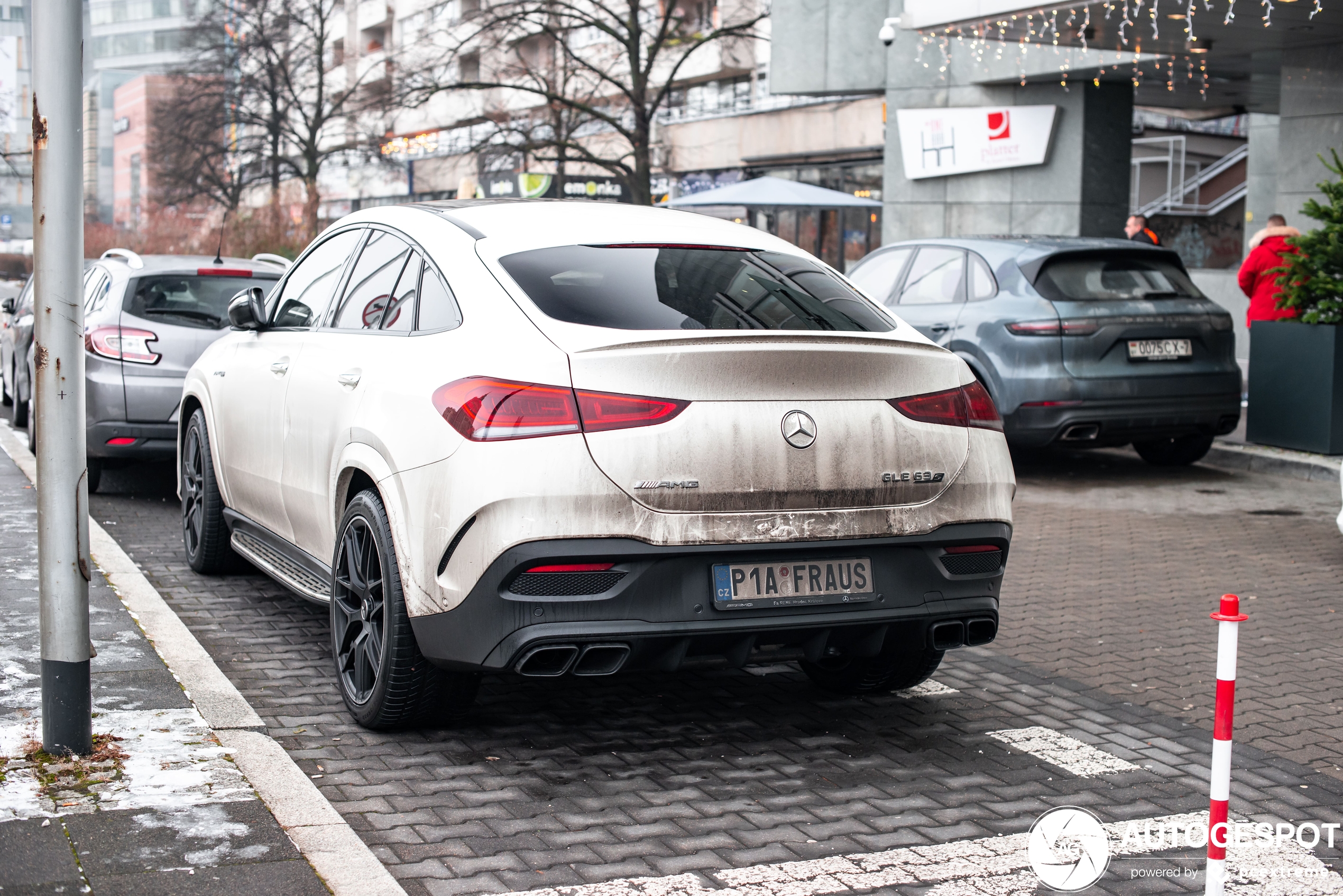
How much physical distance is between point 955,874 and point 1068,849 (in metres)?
0.38

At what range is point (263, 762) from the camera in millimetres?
4387

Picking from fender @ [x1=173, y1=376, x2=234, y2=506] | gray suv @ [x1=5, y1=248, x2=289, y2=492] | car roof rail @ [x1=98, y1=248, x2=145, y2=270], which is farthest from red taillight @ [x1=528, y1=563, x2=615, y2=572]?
car roof rail @ [x1=98, y1=248, x2=145, y2=270]

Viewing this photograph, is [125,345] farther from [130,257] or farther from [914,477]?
[914,477]

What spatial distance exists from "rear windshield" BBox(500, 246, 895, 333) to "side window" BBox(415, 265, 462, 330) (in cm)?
21

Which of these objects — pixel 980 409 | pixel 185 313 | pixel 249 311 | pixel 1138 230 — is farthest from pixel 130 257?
pixel 1138 230

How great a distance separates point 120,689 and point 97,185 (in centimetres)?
12752

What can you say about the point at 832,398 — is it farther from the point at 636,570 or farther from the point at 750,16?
the point at 750,16

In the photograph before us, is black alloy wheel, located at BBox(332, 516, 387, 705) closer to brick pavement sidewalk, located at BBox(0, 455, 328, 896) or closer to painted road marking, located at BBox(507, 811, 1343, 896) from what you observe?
brick pavement sidewalk, located at BBox(0, 455, 328, 896)

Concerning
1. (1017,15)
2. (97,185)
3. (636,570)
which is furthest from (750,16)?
(97,185)

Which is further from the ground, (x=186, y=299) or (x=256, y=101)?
(x=256, y=101)

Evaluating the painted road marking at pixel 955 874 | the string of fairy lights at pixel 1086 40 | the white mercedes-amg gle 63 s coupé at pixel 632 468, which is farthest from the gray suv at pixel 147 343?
the string of fairy lights at pixel 1086 40

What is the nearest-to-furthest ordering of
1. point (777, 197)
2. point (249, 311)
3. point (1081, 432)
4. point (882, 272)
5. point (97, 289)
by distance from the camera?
point (249, 311) → point (97, 289) → point (1081, 432) → point (882, 272) → point (777, 197)

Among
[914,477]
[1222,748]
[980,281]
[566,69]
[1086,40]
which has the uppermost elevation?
[566,69]

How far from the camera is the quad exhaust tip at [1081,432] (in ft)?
35.5
